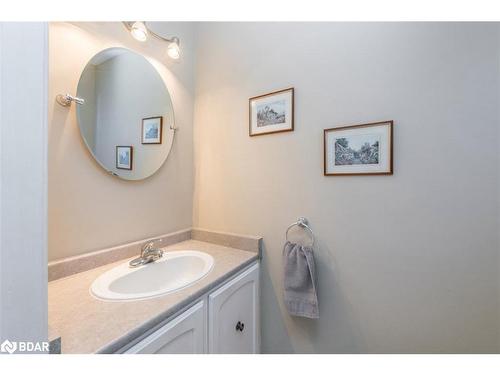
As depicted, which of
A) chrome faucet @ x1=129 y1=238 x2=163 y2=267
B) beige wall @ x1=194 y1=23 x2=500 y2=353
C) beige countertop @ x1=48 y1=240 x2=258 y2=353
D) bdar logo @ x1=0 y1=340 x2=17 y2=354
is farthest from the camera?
chrome faucet @ x1=129 y1=238 x2=163 y2=267

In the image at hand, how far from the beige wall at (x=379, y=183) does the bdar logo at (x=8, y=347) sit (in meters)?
0.98

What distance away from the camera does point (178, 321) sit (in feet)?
2.24

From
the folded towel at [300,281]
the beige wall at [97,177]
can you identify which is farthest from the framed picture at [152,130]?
the folded towel at [300,281]

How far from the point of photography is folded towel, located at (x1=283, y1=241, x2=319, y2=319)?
3.34ft

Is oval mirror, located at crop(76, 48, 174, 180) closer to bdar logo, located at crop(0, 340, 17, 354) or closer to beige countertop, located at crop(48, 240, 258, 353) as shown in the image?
beige countertop, located at crop(48, 240, 258, 353)

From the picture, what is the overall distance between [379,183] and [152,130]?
1.23 metres

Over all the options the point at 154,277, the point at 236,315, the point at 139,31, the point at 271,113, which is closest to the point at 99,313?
the point at 154,277

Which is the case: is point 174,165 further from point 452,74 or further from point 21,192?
point 452,74

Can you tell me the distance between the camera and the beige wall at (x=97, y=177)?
Answer: 84 centimetres

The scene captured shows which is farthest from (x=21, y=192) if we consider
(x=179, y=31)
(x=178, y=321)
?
(x=179, y=31)

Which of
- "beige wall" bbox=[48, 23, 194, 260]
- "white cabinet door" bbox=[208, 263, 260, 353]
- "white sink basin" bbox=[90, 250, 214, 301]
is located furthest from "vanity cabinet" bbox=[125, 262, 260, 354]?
"beige wall" bbox=[48, 23, 194, 260]

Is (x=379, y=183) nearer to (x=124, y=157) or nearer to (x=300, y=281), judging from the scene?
(x=300, y=281)

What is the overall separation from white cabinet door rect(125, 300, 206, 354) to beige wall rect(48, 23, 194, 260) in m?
0.60

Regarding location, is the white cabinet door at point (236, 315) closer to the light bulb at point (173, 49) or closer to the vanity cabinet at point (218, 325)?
the vanity cabinet at point (218, 325)
